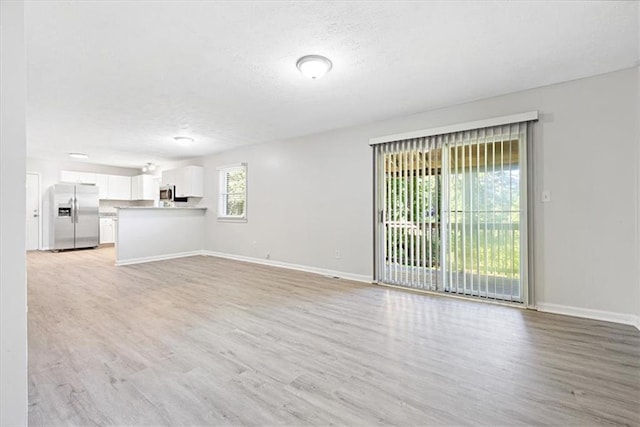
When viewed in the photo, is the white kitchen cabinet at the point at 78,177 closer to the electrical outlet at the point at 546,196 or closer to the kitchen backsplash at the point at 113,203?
the kitchen backsplash at the point at 113,203

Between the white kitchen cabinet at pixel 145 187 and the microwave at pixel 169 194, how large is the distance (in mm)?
1734

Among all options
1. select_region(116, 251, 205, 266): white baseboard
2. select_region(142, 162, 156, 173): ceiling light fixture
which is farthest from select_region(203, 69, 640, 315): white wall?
select_region(142, 162, 156, 173): ceiling light fixture

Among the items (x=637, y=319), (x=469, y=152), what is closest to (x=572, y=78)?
(x=469, y=152)

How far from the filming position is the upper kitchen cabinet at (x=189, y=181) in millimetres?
7078

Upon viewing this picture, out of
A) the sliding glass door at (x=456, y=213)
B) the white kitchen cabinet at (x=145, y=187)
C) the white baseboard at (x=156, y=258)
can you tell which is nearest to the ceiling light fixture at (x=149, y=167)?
the white kitchen cabinet at (x=145, y=187)

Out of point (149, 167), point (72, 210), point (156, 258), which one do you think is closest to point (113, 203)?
point (72, 210)

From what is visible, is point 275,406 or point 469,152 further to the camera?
point 469,152

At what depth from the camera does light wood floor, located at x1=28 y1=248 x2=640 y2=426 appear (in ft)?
5.10

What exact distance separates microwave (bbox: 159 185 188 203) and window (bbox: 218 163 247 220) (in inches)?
55.6

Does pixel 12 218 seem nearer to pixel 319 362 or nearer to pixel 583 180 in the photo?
pixel 319 362

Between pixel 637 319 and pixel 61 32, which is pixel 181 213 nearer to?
pixel 61 32

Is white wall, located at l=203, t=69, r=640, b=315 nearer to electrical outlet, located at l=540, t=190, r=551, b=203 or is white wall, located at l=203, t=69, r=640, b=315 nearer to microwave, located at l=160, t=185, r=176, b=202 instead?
electrical outlet, located at l=540, t=190, r=551, b=203

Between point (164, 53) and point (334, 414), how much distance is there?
3.02 metres

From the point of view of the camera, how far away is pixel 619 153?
2.82 metres
